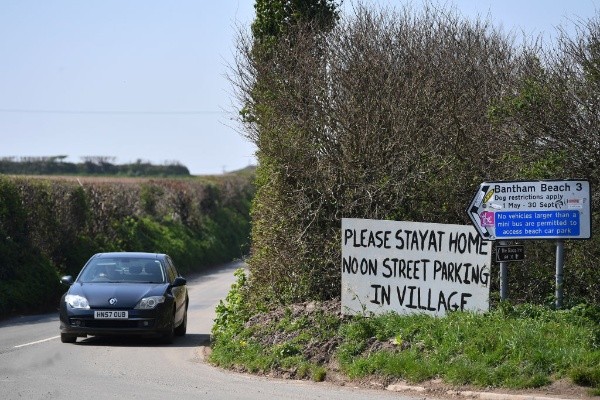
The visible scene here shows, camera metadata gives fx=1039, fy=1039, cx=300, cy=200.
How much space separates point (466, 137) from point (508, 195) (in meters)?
2.65

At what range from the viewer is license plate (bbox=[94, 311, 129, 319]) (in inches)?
675

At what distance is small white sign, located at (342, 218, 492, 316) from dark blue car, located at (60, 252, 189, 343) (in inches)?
154

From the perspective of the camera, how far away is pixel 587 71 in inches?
587

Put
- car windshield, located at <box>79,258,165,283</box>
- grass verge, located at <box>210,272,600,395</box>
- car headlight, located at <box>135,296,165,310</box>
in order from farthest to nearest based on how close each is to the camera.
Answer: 1. car windshield, located at <box>79,258,165,283</box>
2. car headlight, located at <box>135,296,165,310</box>
3. grass verge, located at <box>210,272,600,395</box>

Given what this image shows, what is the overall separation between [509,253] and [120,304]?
270 inches

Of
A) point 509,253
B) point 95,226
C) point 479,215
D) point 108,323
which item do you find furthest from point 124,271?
point 95,226

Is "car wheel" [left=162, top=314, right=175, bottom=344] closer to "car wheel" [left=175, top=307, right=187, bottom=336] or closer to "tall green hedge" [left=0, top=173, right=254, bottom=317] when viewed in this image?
"car wheel" [left=175, top=307, right=187, bottom=336]

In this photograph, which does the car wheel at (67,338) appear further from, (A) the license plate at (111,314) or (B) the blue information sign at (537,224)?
(B) the blue information sign at (537,224)

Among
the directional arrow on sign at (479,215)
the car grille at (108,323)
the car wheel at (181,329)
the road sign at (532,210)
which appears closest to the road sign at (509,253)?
the road sign at (532,210)

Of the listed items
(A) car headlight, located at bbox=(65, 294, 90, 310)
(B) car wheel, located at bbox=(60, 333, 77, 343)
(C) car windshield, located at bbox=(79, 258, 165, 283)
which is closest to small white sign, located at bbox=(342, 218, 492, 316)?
(A) car headlight, located at bbox=(65, 294, 90, 310)

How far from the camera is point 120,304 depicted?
17250mm

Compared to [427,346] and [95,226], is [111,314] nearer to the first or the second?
[427,346]

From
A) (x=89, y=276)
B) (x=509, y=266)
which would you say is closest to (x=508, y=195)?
(x=509, y=266)

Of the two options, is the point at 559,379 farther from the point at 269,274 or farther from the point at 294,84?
the point at 294,84
